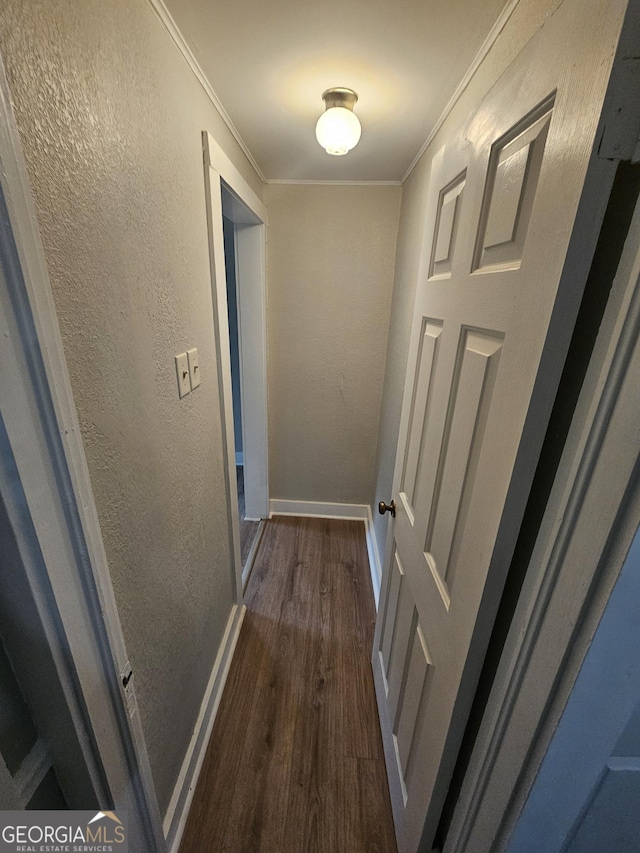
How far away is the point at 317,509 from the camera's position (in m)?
2.63

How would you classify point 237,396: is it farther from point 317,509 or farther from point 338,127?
point 338,127

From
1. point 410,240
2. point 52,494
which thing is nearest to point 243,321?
point 410,240

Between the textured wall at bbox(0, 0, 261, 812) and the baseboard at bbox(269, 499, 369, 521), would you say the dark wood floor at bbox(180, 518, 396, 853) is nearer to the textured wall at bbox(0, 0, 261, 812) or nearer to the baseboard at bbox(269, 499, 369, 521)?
the textured wall at bbox(0, 0, 261, 812)

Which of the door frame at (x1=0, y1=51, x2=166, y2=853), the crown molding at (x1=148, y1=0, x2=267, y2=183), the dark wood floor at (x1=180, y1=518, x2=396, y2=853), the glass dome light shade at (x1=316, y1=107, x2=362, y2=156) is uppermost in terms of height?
the crown molding at (x1=148, y1=0, x2=267, y2=183)

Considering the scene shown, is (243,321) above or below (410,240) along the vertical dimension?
below

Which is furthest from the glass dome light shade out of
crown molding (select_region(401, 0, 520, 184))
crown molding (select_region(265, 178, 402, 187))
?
crown molding (select_region(265, 178, 402, 187))

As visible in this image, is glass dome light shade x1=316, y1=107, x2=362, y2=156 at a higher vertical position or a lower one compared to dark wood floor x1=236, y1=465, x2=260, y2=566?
higher

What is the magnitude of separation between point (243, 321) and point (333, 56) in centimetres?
131

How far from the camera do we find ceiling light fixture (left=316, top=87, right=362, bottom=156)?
3.59 feet

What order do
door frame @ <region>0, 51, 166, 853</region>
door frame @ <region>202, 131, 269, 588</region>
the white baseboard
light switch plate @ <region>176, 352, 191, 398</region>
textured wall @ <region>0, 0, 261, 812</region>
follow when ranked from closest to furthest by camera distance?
door frame @ <region>0, 51, 166, 853</region> < textured wall @ <region>0, 0, 261, 812</region> < light switch plate @ <region>176, 352, 191, 398</region> < door frame @ <region>202, 131, 269, 588</region> < the white baseboard

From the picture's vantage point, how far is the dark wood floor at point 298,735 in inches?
42.6

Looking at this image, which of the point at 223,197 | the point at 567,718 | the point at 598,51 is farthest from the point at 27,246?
the point at 223,197

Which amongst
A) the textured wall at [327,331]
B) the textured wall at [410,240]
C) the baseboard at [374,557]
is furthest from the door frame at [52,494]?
the textured wall at [327,331]

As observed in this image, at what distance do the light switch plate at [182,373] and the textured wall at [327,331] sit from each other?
49.1 inches
